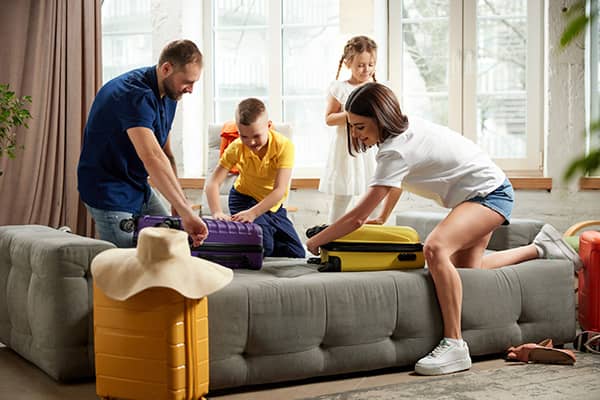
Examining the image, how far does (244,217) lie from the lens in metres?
3.11

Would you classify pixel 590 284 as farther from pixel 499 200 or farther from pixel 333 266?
pixel 333 266

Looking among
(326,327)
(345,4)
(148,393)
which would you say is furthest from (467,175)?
(345,4)

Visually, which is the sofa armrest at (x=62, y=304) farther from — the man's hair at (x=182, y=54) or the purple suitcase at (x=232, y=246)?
the man's hair at (x=182, y=54)

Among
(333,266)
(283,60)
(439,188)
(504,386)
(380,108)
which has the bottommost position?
(504,386)

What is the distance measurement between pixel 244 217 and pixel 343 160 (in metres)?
1.31

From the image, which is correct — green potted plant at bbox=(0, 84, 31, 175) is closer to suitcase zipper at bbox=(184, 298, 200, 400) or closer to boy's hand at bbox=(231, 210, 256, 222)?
boy's hand at bbox=(231, 210, 256, 222)

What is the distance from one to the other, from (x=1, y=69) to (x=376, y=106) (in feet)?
10.0

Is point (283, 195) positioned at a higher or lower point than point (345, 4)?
lower

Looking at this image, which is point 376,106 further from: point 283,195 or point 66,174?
point 66,174

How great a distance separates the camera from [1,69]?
16.0 feet

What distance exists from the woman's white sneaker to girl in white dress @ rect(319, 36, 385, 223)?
166 cm

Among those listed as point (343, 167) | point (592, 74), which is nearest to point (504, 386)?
point (343, 167)

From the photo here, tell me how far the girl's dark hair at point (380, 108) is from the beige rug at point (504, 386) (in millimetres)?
846

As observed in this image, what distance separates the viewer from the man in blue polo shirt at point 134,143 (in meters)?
2.61
